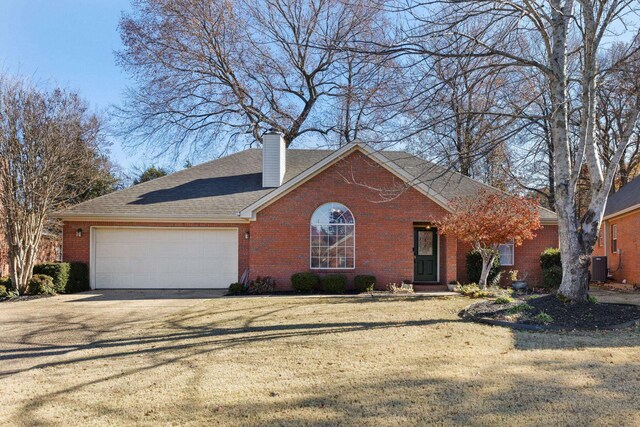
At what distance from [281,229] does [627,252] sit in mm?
13730

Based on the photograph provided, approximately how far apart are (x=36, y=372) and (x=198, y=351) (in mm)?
2029

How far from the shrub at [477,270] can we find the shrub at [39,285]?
44.7 ft

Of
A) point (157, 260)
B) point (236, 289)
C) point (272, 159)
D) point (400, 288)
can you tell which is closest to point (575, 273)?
point (400, 288)

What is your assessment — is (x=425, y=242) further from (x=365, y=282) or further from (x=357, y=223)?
(x=365, y=282)

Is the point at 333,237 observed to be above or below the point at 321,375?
above

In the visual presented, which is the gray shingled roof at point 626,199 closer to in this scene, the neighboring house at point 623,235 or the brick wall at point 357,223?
the neighboring house at point 623,235

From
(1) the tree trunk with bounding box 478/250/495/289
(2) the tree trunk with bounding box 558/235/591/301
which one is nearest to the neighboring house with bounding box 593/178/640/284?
(1) the tree trunk with bounding box 478/250/495/289

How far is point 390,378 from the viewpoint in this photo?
5.12m

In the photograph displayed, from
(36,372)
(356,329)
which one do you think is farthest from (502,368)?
(36,372)

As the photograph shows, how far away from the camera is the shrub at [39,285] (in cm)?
1333

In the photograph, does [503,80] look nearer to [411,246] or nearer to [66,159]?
[411,246]

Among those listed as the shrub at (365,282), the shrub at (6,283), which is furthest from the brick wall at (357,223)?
the shrub at (6,283)

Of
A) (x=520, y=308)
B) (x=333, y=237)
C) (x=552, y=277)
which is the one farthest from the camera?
(x=552, y=277)

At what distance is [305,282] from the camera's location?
44.9 feet
